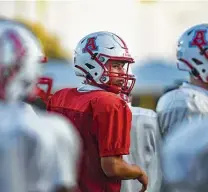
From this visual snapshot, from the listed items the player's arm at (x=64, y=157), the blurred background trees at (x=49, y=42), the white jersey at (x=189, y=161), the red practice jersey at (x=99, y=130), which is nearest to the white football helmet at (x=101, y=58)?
the red practice jersey at (x=99, y=130)

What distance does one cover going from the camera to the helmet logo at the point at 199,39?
5.02 meters

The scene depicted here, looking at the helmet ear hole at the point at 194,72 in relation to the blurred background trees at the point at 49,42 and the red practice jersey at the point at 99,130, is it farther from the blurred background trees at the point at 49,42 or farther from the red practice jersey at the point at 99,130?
the blurred background trees at the point at 49,42

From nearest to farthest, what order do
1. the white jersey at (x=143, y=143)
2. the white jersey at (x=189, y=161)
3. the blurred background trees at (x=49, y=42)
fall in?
the white jersey at (x=189, y=161)
the white jersey at (x=143, y=143)
the blurred background trees at (x=49, y=42)

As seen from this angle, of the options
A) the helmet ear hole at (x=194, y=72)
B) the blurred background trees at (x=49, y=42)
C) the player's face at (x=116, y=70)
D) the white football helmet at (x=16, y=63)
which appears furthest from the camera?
the blurred background trees at (x=49, y=42)

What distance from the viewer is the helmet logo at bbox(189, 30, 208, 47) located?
198 inches

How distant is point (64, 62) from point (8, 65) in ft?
16.5

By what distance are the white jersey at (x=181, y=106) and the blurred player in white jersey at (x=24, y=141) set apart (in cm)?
165

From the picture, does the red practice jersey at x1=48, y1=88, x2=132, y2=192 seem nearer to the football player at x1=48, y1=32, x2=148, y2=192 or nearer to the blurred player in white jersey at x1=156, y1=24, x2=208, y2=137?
the football player at x1=48, y1=32, x2=148, y2=192

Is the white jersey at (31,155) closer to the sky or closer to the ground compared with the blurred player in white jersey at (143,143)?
closer to the sky

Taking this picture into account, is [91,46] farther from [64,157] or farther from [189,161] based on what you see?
[189,161]

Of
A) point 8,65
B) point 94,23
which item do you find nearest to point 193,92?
point 8,65

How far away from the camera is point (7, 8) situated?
8.01 m

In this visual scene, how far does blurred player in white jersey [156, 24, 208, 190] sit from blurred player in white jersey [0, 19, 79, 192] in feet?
5.30

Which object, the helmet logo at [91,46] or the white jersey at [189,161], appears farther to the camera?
the helmet logo at [91,46]
